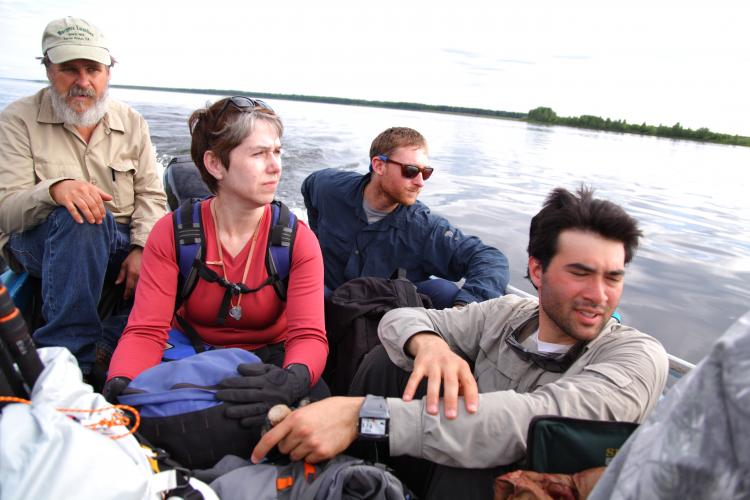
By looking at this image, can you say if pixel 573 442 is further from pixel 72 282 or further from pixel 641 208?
pixel 641 208

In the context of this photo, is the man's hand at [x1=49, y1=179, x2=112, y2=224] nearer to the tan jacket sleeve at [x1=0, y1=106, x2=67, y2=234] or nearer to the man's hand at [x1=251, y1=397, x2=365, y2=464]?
the tan jacket sleeve at [x1=0, y1=106, x2=67, y2=234]

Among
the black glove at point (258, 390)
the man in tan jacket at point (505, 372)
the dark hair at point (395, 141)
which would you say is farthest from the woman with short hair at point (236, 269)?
the dark hair at point (395, 141)

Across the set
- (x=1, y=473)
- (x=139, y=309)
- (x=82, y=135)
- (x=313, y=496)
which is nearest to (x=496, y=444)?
(x=313, y=496)

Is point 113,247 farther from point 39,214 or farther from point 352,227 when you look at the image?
point 352,227

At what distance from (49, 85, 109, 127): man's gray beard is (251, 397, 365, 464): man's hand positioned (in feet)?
7.26

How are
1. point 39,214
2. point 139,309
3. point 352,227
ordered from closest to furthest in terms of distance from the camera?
point 139,309 < point 39,214 < point 352,227

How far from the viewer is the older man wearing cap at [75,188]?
7.47ft

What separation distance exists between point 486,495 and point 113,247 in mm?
2221

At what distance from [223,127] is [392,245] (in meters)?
1.57

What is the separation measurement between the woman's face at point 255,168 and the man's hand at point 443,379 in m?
0.94

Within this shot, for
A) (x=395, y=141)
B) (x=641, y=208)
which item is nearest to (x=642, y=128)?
(x=641, y=208)

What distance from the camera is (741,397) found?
593 mm

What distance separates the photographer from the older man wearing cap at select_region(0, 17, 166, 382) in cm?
228

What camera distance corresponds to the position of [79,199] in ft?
7.39
